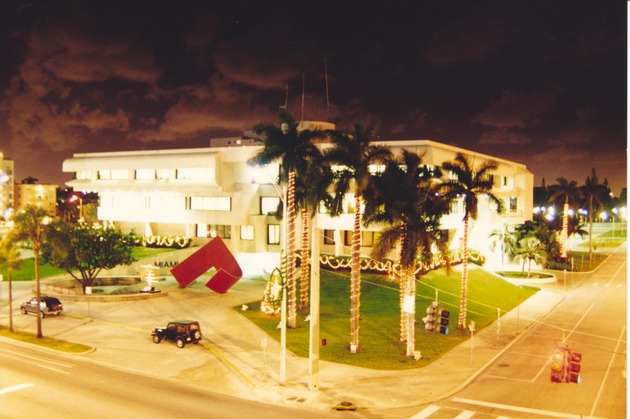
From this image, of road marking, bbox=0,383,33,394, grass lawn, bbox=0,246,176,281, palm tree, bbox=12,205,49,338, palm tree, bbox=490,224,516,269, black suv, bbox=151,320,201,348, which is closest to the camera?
road marking, bbox=0,383,33,394

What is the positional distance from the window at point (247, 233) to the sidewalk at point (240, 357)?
18.4m

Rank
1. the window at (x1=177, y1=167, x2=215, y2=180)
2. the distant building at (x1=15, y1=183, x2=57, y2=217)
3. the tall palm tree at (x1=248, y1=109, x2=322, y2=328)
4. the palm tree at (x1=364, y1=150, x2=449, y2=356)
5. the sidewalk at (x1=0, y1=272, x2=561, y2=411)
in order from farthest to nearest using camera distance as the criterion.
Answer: the distant building at (x1=15, y1=183, x2=57, y2=217) < the window at (x1=177, y1=167, x2=215, y2=180) < the tall palm tree at (x1=248, y1=109, x2=322, y2=328) < the palm tree at (x1=364, y1=150, x2=449, y2=356) < the sidewalk at (x1=0, y1=272, x2=561, y2=411)

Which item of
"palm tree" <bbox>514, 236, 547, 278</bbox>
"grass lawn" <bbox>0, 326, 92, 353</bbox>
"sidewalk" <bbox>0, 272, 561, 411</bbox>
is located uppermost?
"palm tree" <bbox>514, 236, 547, 278</bbox>

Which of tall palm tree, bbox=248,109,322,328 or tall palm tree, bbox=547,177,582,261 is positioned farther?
tall palm tree, bbox=547,177,582,261

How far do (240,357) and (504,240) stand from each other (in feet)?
147

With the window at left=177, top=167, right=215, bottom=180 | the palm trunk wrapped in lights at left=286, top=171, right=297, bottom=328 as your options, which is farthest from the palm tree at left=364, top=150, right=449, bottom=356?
the window at left=177, top=167, right=215, bottom=180

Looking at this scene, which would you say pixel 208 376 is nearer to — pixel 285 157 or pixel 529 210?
pixel 285 157

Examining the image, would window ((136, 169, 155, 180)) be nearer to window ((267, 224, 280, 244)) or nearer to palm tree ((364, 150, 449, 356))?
window ((267, 224, 280, 244))

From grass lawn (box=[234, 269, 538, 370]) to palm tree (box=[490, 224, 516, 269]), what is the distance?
948 centimetres

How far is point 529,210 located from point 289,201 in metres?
54.4

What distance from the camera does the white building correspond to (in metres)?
58.5

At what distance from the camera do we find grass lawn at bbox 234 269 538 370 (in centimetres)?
2900

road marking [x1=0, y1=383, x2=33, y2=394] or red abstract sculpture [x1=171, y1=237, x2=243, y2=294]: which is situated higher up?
red abstract sculpture [x1=171, y1=237, x2=243, y2=294]

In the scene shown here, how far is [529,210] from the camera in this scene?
253ft
